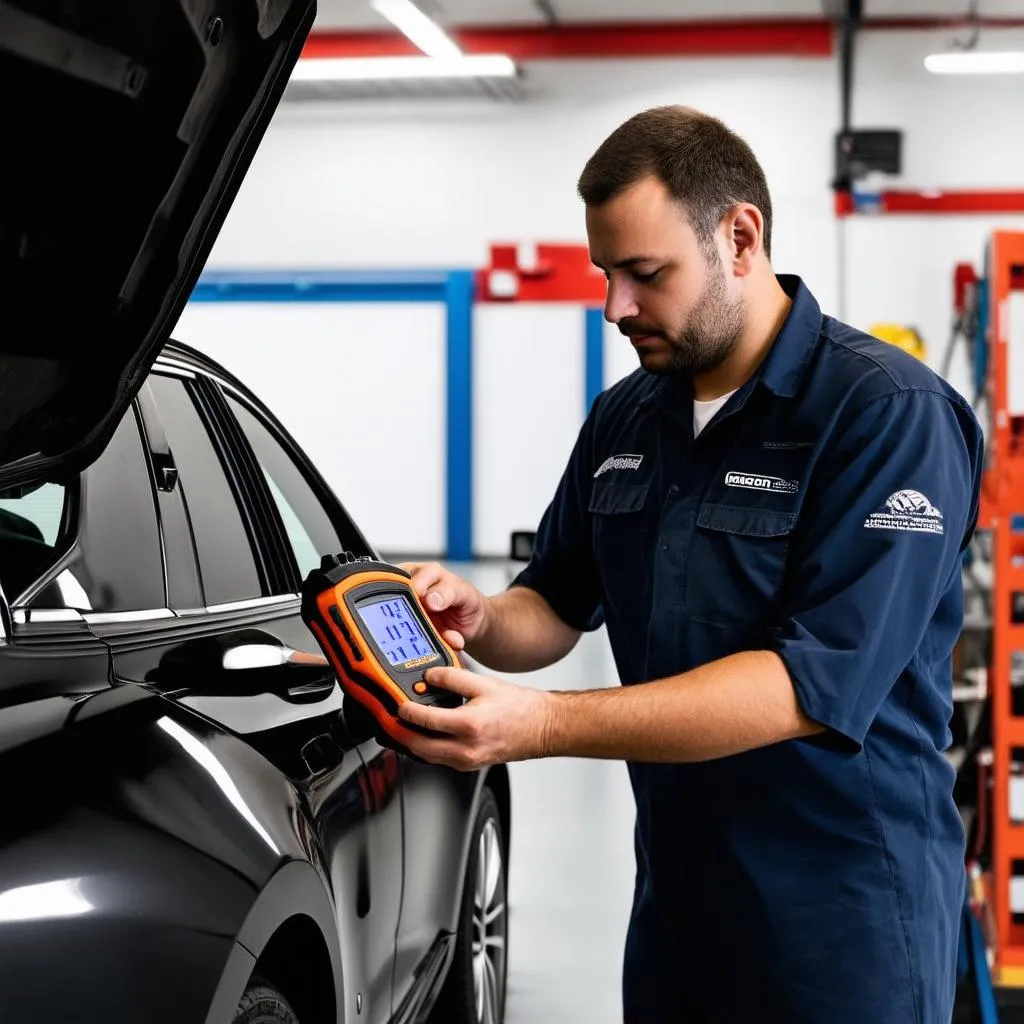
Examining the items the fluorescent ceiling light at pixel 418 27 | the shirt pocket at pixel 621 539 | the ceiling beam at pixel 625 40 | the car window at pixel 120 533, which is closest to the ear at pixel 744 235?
the shirt pocket at pixel 621 539

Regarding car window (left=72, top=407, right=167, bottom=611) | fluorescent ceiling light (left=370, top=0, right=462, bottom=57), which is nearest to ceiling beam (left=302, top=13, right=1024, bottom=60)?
fluorescent ceiling light (left=370, top=0, right=462, bottom=57)

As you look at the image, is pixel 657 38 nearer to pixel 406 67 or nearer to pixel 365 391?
pixel 406 67

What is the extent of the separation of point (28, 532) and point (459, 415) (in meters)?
11.0

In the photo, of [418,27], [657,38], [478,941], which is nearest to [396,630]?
[478,941]

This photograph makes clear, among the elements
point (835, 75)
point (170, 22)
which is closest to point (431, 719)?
point (170, 22)

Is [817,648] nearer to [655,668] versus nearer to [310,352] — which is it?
[655,668]

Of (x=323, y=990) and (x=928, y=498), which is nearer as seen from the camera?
(x=928, y=498)

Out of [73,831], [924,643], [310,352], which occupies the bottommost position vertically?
[73,831]

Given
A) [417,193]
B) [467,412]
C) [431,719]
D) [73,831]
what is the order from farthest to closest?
[417,193] < [467,412] < [431,719] < [73,831]

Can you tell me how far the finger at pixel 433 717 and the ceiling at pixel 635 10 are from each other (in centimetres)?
1177

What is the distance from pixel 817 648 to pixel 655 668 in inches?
11.2

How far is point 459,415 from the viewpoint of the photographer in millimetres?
12797

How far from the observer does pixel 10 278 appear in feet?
4.55

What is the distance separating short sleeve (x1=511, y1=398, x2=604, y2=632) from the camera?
214cm
